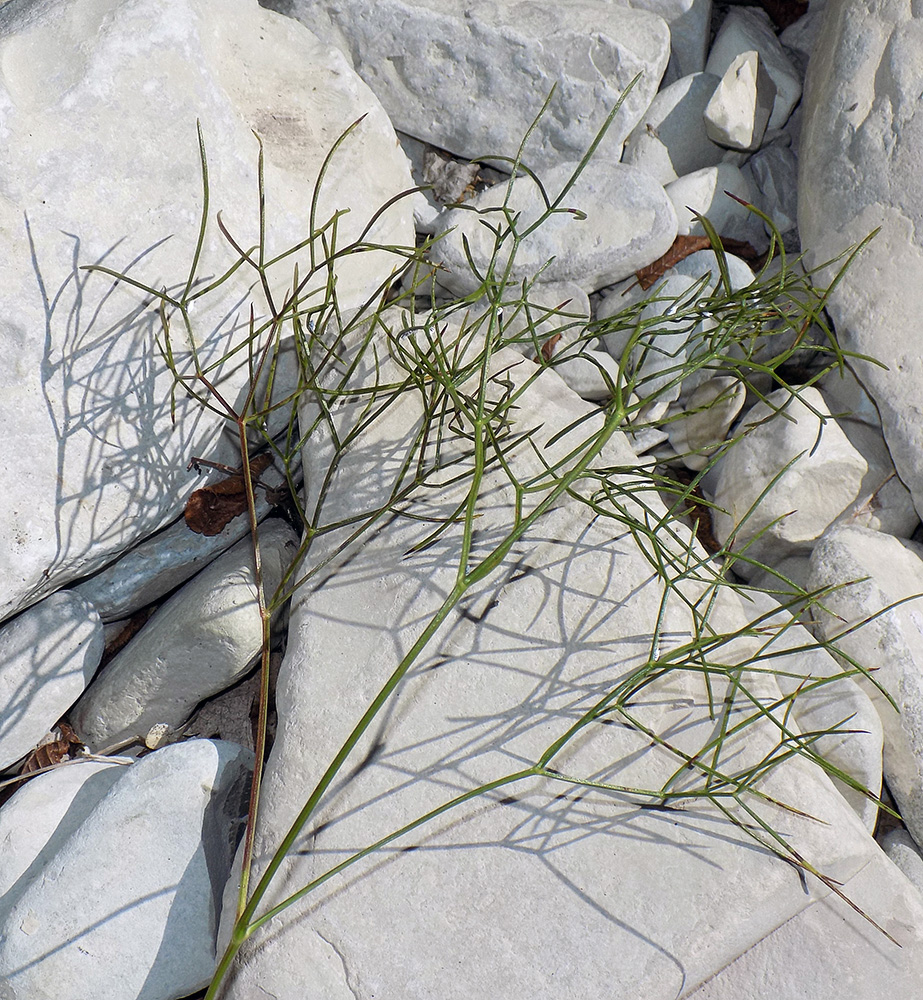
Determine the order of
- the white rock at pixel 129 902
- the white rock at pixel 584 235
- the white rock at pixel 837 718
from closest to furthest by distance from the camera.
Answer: the white rock at pixel 129 902 < the white rock at pixel 837 718 < the white rock at pixel 584 235

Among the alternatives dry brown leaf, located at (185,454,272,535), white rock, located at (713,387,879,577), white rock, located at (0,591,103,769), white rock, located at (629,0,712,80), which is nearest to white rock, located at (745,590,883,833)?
white rock, located at (713,387,879,577)

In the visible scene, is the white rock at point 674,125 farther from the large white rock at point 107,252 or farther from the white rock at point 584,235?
the large white rock at point 107,252

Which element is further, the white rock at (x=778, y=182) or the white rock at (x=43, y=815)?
the white rock at (x=778, y=182)

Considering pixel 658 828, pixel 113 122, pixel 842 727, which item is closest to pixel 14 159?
pixel 113 122

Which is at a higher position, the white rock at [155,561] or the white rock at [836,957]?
the white rock at [155,561]

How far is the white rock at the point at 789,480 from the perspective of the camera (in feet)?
6.22

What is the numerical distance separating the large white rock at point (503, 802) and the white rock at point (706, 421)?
0.48m

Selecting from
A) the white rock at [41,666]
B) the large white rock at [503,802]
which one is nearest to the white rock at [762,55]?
the large white rock at [503,802]

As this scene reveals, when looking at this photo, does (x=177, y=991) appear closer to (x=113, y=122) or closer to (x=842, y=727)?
(x=842, y=727)

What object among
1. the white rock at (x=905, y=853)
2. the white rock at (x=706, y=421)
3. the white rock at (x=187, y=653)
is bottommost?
the white rock at (x=905, y=853)

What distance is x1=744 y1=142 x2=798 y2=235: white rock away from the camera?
2.27 metres

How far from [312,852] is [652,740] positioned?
23.0 inches

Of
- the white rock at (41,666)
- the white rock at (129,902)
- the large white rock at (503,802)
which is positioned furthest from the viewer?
the white rock at (41,666)

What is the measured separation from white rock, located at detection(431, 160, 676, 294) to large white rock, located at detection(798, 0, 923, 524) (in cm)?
36
